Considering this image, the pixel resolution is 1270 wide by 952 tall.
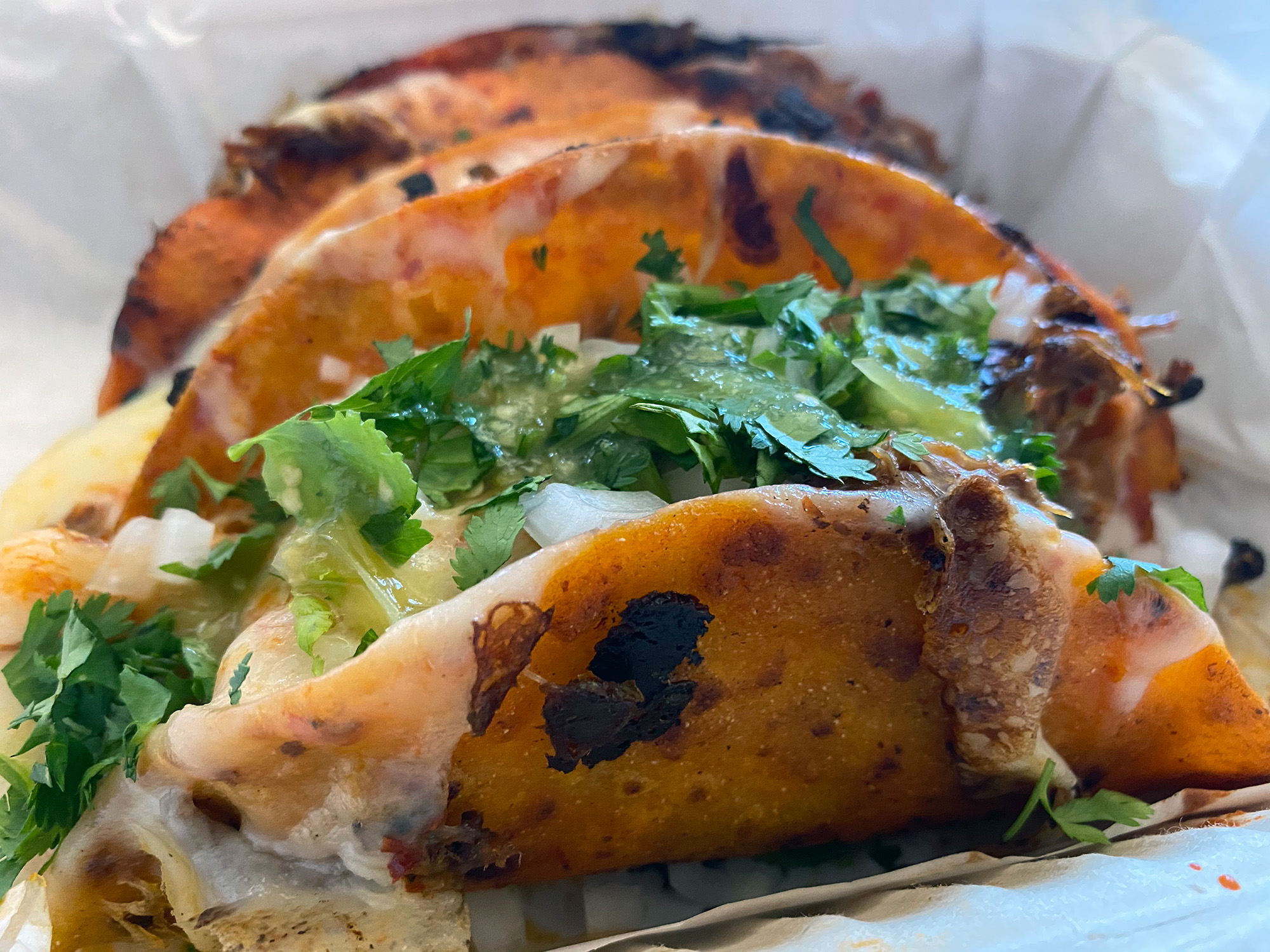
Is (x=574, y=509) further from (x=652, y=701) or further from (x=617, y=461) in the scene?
(x=652, y=701)

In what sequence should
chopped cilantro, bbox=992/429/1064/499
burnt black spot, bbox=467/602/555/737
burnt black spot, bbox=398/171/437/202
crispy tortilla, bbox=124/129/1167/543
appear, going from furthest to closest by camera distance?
1. burnt black spot, bbox=398/171/437/202
2. crispy tortilla, bbox=124/129/1167/543
3. chopped cilantro, bbox=992/429/1064/499
4. burnt black spot, bbox=467/602/555/737

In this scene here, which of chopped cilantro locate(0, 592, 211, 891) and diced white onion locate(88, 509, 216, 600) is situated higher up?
diced white onion locate(88, 509, 216, 600)

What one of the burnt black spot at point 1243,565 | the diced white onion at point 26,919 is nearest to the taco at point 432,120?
the diced white onion at point 26,919

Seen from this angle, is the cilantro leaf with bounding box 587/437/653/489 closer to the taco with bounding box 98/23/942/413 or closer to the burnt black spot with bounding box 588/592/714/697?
the burnt black spot with bounding box 588/592/714/697

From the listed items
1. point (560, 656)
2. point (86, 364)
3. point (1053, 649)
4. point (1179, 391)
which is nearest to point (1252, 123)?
point (1179, 391)

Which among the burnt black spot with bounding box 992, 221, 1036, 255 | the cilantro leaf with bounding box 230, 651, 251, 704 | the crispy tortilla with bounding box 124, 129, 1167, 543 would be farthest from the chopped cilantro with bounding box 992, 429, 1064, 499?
the cilantro leaf with bounding box 230, 651, 251, 704

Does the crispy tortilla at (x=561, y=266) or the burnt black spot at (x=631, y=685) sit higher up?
the crispy tortilla at (x=561, y=266)

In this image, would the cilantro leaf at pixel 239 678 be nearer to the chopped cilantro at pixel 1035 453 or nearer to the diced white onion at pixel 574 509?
the diced white onion at pixel 574 509

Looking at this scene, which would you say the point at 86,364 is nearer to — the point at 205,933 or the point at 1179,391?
the point at 205,933
